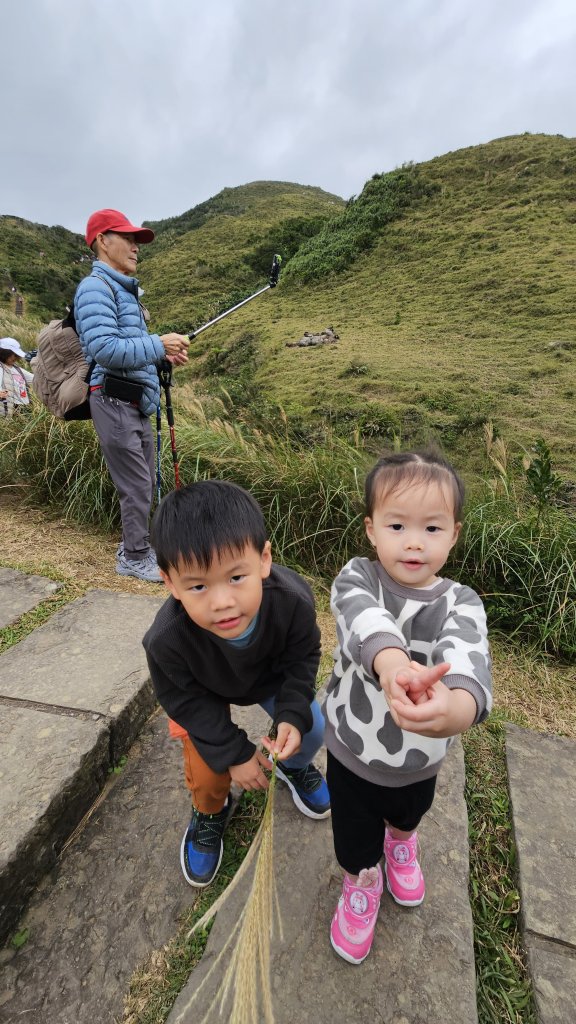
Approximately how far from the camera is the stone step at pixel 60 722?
132cm

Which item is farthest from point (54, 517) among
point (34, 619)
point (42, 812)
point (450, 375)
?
point (450, 375)

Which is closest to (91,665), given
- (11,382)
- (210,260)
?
(11,382)

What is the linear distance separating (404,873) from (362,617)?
0.82 meters

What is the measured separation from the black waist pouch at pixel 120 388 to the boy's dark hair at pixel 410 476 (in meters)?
1.96

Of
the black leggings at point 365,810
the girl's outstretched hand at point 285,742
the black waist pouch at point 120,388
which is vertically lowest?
the black leggings at point 365,810

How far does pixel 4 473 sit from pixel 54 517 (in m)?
0.65

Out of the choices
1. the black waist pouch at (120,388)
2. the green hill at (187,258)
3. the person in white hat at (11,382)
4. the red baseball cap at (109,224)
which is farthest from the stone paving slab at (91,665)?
the green hill at (187,258)

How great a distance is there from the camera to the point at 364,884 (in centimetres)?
121

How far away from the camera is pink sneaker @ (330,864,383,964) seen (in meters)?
1.17

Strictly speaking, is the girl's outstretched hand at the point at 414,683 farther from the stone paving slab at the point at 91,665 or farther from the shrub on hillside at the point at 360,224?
the shrub on hillside at the point at 360,224

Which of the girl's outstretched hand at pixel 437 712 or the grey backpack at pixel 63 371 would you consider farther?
the grey backpack at pixel 63 371

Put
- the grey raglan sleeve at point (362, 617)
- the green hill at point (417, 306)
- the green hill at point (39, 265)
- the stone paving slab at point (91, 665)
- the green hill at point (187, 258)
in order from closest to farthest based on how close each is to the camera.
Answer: the grey raglan sleeve at point (362, 617) < the stone paving slab at point (91, 665) < the green hill at point (417, 306) < the green hill at point (187, 258) < the green hill at point (39, 265)

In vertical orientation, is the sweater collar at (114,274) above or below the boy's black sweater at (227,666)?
above

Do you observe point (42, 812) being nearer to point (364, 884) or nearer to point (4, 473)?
point (364, 884)
